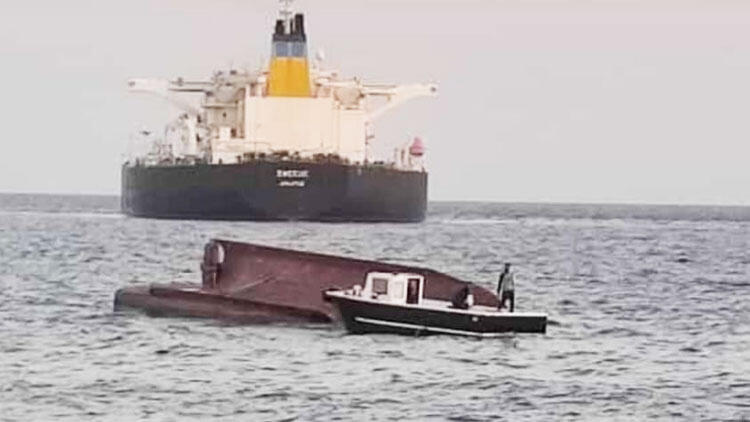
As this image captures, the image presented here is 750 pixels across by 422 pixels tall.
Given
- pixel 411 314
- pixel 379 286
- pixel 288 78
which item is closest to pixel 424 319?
pixel 411 314

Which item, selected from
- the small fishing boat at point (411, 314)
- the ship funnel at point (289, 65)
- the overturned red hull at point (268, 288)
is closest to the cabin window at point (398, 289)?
the small fishing boat at point (411, 314)

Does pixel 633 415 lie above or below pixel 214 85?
below

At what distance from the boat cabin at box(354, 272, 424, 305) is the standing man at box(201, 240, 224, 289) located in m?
5.46

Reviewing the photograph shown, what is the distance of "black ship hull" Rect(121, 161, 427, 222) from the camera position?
319ft

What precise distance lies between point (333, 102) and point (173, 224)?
9.81m

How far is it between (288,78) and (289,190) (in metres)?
9.09

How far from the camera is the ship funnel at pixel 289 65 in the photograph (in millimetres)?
104938

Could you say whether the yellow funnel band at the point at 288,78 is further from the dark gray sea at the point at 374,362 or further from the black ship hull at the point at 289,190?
the dark gray sea at the point at 374,362

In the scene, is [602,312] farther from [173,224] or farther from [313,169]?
[173,224]

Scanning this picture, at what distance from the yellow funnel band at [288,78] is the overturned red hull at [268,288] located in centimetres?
6225

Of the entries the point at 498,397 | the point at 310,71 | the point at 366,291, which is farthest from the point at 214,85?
the point at 498,397

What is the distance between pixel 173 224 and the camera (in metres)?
103

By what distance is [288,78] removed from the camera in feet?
345

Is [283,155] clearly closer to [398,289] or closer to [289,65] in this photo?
[289,65]
